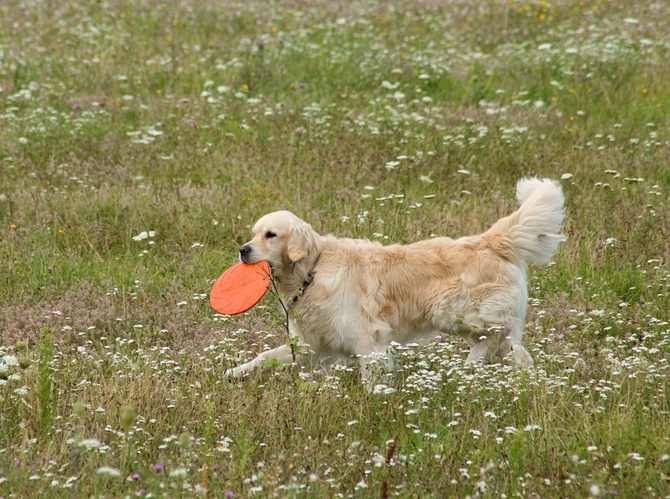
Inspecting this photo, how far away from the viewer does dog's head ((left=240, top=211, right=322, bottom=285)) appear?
5363 millimetres

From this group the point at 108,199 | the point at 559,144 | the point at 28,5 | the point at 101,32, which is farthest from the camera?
the point at 28,5

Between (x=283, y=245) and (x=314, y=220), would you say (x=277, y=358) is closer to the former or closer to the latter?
(x=283, y=245)

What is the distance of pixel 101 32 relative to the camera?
12.7m

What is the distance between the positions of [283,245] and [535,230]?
1557 millimetres

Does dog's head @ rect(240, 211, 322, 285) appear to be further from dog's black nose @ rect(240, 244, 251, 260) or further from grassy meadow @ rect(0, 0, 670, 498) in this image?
grassy meadow @ rect(0, 0, 670, 498)

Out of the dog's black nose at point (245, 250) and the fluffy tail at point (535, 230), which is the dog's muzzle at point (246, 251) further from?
the fluffy tail at point (535, 230)

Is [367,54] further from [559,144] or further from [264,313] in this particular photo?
[264,313]

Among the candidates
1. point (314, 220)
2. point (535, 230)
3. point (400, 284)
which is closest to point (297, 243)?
point (400, 284)

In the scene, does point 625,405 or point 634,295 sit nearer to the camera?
point 625,405

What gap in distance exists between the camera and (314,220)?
744cm

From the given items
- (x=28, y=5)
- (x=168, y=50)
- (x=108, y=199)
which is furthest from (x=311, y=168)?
(x=28, y=5)

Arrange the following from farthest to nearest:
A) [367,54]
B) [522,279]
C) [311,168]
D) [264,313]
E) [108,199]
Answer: [367,54] → [311,168] → [108,199] → [264,313] → [522,279]

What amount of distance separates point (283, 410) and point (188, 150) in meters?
4.87

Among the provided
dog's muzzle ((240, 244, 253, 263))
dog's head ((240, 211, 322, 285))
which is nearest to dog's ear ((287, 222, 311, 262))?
dog's head ((240, 211, 322, 285))
